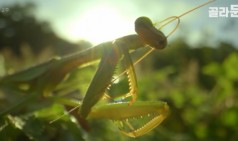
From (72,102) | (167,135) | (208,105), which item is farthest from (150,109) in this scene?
(208,105)

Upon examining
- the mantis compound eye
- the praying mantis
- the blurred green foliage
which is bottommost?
the blurred green foliage

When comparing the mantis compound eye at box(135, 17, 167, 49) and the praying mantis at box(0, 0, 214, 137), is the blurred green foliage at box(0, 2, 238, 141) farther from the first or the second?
the mantis compound eye at box(135, 17, 167, 49)

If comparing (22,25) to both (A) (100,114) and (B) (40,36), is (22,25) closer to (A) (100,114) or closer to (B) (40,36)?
(B) (40,36)

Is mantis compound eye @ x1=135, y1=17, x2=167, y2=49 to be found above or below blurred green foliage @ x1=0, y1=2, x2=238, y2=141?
above
